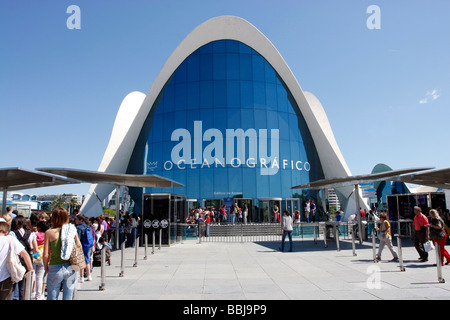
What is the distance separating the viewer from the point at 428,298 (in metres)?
5.80

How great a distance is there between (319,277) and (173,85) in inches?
1071

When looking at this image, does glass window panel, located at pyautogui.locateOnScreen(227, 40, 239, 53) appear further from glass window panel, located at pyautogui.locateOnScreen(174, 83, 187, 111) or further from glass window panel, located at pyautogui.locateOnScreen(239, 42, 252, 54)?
glass window panel, located at pyautogui.locateOnScreen(174, 83, 187, 111)

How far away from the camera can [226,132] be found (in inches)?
1181

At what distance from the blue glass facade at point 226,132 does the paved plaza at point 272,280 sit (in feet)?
59.5

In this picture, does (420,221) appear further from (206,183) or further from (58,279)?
(206,183)

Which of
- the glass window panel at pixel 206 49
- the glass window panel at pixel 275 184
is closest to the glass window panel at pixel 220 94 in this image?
the glass window panel at pixel 206 49

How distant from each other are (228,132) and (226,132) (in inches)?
6.9

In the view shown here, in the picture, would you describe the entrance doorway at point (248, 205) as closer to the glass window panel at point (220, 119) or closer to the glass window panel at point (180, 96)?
the glass window panel at point (220, 119)

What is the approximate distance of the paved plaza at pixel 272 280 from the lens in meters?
6.25

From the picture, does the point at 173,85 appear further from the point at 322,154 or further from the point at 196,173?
the point at 322,154

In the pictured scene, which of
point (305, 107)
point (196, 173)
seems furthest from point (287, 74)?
point (196, 173)

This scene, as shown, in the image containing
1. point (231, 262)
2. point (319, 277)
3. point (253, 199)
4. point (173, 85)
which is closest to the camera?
point (319, 277)

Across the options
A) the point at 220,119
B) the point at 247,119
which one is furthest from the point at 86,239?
the point at 247,119
